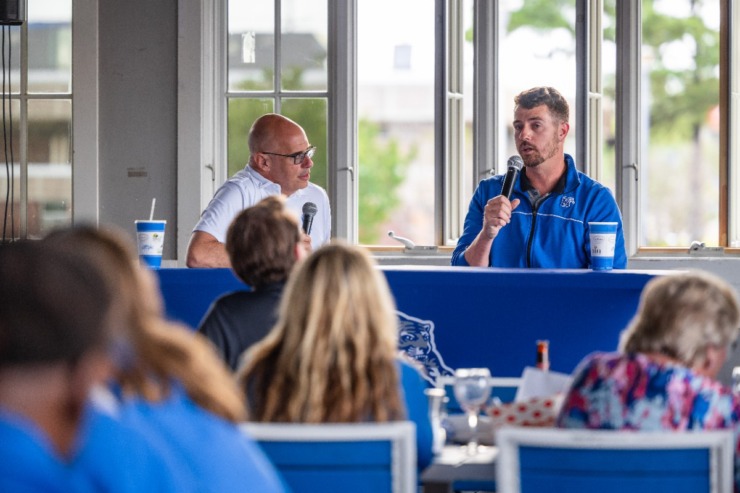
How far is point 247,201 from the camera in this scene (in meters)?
4.92

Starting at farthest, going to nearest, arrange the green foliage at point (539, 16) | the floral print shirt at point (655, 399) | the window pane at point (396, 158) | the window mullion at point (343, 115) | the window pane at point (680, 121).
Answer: the window pane at point (396, 158) → the window pane at point (680, 121) → the green foliage at point (539, 16) → the window mullion at point (343, 115) → the floral print shirt at point (655, 399)

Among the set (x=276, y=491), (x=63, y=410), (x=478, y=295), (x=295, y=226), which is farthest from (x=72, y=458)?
(x=478, y=295)

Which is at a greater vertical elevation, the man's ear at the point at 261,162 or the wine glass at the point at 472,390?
the man's ear at the point at 261,162

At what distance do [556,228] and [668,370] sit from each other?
2254 millimetres

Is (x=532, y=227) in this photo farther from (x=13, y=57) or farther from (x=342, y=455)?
(x=13, y=57)

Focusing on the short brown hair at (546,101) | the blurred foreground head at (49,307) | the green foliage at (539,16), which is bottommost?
the blurred foreground head at (49,307)

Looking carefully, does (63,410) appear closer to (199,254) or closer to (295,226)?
(295,226)

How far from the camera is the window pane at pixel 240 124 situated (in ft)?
19.3

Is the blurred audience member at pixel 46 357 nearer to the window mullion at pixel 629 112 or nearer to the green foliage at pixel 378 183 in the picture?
the window mullion at pixel 629 112

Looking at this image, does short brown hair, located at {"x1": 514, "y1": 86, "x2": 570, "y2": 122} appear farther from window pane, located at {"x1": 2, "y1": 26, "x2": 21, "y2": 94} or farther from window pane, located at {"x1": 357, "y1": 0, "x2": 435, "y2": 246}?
window pane, located at {"x1": 357, "y1": 0, "x2": 435, "y2": 246}

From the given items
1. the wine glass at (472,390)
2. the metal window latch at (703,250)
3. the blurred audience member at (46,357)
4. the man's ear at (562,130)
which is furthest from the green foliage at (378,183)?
the blurred audience member at (46,357)

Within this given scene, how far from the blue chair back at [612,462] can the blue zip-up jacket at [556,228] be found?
94.6 inches

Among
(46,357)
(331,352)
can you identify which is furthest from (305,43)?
(46,357)

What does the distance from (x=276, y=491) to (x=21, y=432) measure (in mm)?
418
